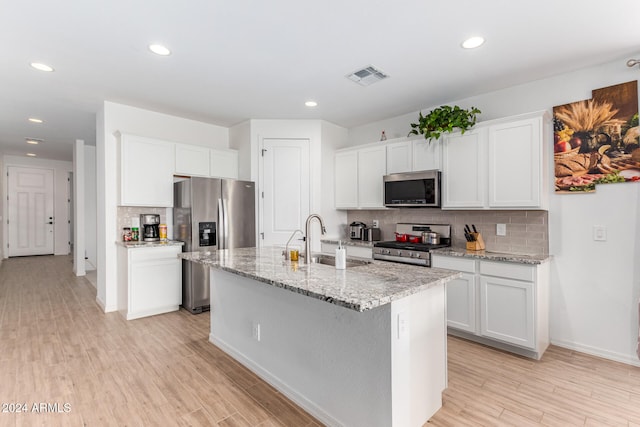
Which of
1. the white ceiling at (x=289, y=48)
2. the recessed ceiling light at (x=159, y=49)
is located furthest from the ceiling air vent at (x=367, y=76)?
the recessed ceiling light at (x=159, y=49)

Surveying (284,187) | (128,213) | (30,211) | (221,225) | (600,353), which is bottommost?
(600,353)

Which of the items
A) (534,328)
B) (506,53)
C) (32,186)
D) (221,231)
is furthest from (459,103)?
(32,186)

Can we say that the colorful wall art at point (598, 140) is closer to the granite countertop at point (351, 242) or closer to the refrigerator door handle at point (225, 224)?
the granite countertop at point (351, 242)

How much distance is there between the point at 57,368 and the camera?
2562 millimetres

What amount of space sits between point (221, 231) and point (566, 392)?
12.2 feet

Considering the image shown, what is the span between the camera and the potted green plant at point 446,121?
10.9 ft

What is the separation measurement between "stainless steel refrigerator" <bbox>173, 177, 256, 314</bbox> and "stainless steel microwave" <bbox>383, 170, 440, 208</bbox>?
6.29ft

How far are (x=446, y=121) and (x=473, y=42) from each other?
1.04 meters

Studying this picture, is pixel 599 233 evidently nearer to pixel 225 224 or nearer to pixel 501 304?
pixel 501 304

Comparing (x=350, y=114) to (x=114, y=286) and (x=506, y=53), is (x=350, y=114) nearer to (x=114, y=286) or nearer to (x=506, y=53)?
(x=506, y=53)

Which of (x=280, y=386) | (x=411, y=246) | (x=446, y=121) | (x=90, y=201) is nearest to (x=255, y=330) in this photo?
(x=280, y=386)

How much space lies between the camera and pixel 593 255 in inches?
113

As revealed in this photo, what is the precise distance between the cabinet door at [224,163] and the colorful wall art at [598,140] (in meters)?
3.91

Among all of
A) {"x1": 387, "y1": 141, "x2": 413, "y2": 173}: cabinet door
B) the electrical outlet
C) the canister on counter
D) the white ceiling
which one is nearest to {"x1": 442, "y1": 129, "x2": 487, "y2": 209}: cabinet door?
{"x1": 387, "y1": 141, "x2": 413, "y2": 173}: cabinet door
